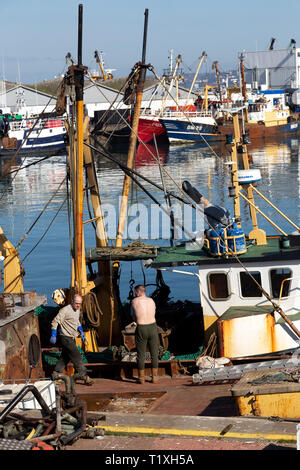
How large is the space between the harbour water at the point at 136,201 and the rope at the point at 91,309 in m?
1.53

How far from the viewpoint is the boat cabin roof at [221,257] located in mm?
13508

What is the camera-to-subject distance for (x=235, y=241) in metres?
13.7

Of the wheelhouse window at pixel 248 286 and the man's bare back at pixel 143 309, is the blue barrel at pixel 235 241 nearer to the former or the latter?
the wheelhouse window at pixel 248 286

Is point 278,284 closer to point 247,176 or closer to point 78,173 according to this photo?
point 247,176

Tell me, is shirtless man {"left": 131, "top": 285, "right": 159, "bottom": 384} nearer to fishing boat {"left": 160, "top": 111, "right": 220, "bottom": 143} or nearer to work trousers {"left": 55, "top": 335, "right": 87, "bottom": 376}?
work trousers {"left": 55, "top": 335, "right": 87, "bottom": 376}

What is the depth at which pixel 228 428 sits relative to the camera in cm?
880

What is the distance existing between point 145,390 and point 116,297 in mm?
4062

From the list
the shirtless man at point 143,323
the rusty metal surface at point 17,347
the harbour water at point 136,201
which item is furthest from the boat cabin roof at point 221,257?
the rusty metal surface at point 17,347

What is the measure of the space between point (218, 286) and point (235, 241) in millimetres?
906

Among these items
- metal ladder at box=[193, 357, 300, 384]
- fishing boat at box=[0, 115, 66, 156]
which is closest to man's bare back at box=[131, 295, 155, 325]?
metal ladder at box=[193, 357, 300, 384]

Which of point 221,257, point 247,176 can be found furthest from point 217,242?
point 247,176

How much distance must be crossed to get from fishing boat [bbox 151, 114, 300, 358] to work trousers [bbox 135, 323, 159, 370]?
1260 mm

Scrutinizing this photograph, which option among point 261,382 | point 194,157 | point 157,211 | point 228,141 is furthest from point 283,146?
point 261,382
